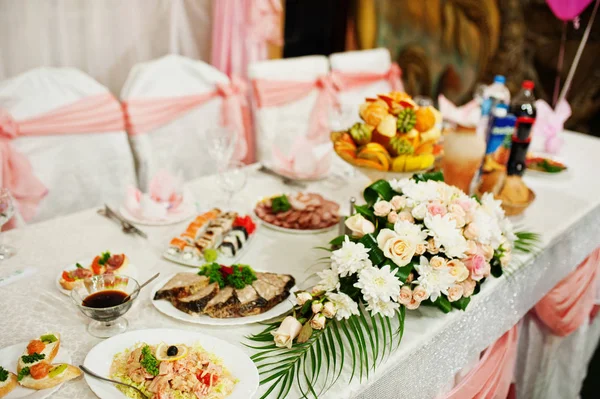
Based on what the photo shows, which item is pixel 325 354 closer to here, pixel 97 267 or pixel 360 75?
pixel 97 267

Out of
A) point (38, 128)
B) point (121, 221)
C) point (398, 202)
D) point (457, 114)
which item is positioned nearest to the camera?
point (398, 202)

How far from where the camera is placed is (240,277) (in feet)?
4.26

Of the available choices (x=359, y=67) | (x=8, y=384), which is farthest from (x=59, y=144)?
(x=359, y=67)

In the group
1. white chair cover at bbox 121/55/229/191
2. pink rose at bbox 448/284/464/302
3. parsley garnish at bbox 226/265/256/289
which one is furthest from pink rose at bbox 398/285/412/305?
white chair cover at bbox 121/55/229/191

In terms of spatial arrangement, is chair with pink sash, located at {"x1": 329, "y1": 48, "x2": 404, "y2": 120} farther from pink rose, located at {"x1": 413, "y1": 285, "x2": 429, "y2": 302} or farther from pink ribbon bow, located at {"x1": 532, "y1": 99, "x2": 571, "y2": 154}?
pink rose, located at {"x1": 413, "y1": 285, "x2": 429, "y2": 302}

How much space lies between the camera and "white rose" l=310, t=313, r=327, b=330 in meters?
1.14

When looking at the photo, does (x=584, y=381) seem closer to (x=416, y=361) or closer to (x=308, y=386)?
(x=416, y=361)

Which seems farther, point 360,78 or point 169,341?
point 360,78

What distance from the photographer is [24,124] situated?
2008mm

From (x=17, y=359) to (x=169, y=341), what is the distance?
11.6 inches

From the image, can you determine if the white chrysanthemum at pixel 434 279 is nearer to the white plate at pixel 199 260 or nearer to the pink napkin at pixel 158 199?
the white plate at pixel 199 260

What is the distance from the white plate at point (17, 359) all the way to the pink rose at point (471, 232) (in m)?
0.92

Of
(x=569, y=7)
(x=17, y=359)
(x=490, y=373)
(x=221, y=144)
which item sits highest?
(x=569, y=7)

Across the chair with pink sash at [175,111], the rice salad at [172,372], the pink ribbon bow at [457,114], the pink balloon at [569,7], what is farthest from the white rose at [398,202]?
the pink balloon at [569,7]
